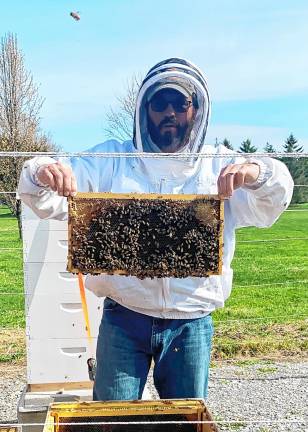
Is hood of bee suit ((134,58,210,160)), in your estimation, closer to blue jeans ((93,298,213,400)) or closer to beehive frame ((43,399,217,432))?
blue jeans ((93,298,213,400))

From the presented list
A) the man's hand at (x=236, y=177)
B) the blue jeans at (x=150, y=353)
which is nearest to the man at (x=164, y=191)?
the blue jeans at (x=150, y=353)

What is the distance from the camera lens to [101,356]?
2080 mm

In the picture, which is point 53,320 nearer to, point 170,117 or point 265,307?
point 170,117

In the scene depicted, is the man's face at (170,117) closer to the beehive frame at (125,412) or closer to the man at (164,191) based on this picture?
the man at (164,191)

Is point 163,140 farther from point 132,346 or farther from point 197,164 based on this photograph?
point 132,346

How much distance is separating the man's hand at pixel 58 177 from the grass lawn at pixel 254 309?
322cm

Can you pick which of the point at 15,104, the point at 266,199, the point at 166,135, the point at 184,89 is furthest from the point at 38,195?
the point at 15,104

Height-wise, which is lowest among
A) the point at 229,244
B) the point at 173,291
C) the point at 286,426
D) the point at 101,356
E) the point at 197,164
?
the point at 286,426

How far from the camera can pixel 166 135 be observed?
6.82 feet

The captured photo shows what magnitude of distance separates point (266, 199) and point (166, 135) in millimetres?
425

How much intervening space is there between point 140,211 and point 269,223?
1.48 feet

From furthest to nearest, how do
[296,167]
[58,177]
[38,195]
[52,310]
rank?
[296,167] → [52,310] → [38,195] → [58,177]

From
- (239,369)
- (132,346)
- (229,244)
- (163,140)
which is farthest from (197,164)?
(239,369)

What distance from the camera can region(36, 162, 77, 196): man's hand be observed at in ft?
5.83
